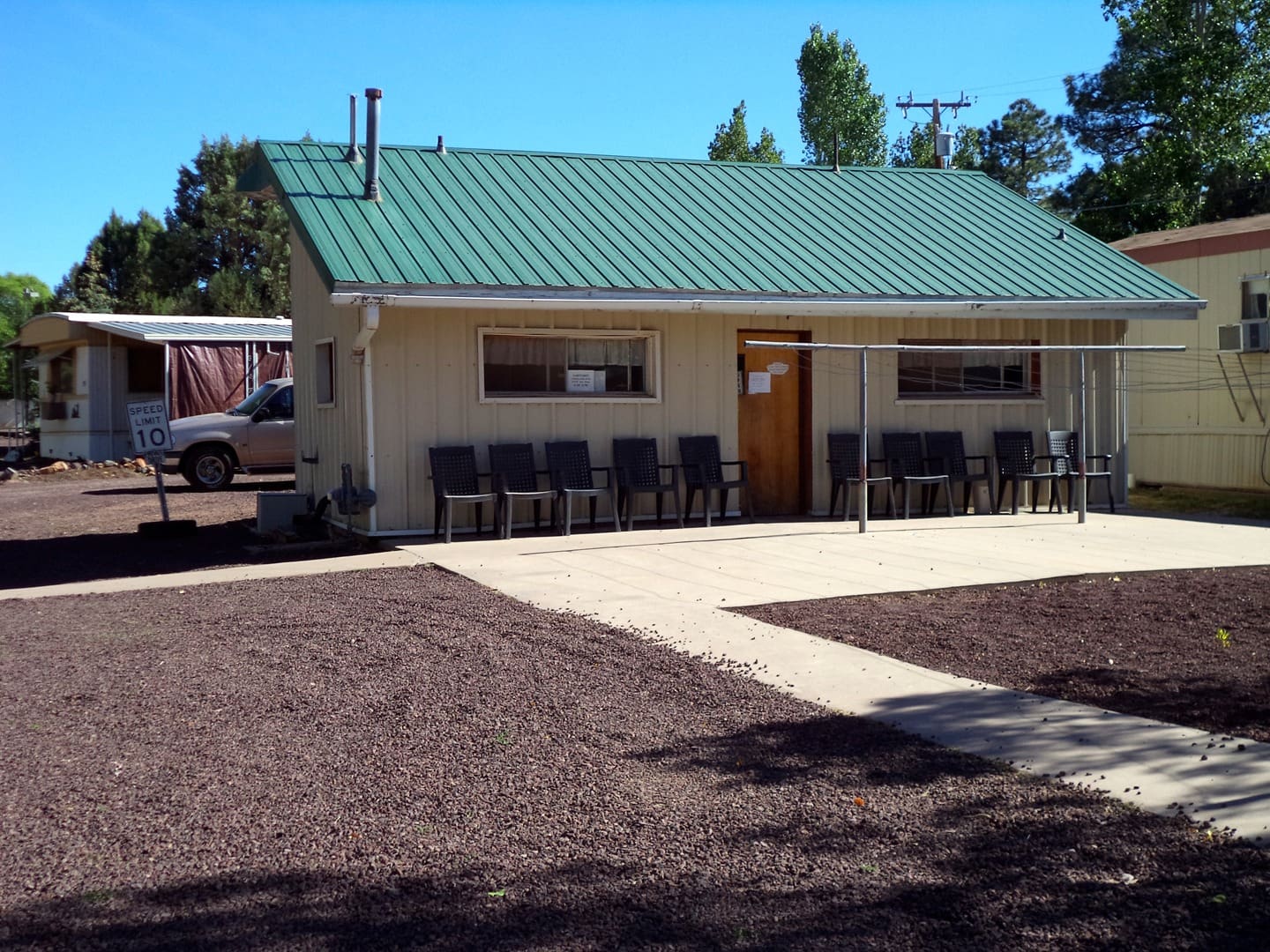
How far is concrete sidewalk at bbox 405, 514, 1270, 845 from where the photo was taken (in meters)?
5.05

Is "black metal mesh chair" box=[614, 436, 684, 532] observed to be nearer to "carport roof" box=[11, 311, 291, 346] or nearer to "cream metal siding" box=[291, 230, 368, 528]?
"cream metal siding" box=[291, 230, 368, 528]

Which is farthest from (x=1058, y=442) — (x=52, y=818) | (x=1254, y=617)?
(x=52, y=818)

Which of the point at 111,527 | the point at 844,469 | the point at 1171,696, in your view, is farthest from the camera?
the point at 111,527

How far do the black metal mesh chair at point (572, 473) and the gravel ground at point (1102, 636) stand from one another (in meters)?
4.32

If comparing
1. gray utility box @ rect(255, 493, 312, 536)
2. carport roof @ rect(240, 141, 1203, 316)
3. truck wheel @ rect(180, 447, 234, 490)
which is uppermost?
carport roof @ rect(240, 141, 1203, 316)

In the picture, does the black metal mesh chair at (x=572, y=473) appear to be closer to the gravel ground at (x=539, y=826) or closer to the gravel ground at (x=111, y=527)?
the gravel ground at (x=111, y=527)

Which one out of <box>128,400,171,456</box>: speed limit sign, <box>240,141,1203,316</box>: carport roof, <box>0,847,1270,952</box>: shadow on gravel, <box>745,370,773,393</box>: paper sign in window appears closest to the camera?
<box>0,847,1270,952</box>: shadow on gravel

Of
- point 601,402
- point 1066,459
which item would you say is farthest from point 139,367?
point 1066,459

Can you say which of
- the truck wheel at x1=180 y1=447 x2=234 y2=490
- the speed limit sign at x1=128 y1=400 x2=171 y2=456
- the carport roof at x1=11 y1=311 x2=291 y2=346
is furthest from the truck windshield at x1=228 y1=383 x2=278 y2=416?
the speed limit sign at x1=128 y1=400 x2=171 y2=456

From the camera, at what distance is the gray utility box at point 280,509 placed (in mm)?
14070

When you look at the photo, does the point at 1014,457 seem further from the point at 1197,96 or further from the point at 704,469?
the point at 1197,96

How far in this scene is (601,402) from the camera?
1341cm

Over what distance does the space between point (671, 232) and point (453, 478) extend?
13.4 feet

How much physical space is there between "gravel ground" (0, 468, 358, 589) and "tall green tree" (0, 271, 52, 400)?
27237 millimetres
